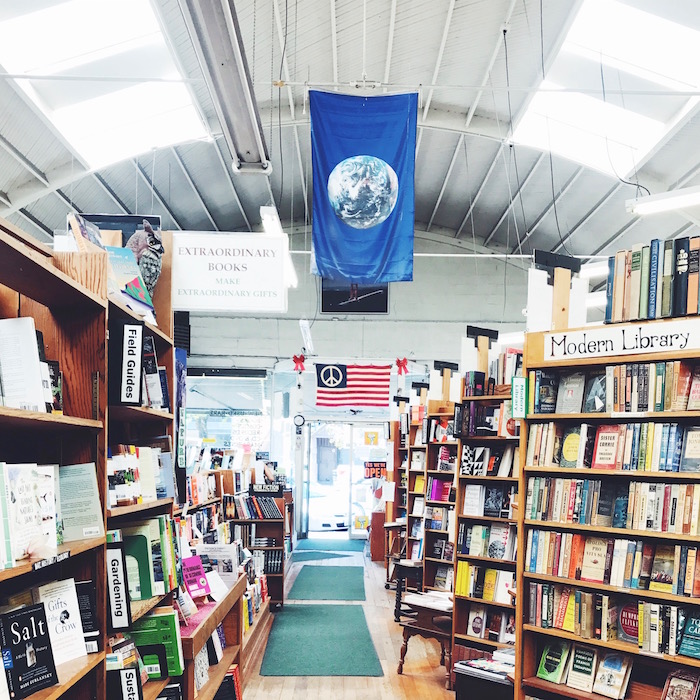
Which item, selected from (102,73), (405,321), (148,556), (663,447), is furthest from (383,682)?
(405,321)

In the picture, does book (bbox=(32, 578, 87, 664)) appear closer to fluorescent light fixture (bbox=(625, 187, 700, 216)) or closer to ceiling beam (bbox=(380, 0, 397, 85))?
fluorescent light fixture (bbox=(625, 187, 700, 216))

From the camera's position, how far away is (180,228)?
13.7 m

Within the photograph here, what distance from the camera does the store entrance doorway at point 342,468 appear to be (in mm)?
17438

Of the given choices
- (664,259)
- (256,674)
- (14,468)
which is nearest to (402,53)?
(664,259)

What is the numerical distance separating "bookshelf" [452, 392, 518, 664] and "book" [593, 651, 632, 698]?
2.00m

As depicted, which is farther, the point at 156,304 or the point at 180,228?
the point at 180,228

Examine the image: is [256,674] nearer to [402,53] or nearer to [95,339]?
[95,339]

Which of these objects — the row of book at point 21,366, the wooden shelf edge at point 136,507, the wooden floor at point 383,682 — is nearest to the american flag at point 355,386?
the wooden floor at point 383,682

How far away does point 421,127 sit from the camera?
10656 millimetres

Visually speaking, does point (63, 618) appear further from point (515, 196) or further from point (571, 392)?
point (515, 196)

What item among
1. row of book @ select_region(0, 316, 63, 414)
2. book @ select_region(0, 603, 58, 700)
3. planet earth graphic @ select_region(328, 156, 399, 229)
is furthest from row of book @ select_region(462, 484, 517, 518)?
row of book @ select_region(0, 316, 63, 414)

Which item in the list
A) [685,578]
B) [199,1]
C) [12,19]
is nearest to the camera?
[685,578]

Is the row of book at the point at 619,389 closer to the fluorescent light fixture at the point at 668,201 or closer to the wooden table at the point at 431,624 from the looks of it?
the fluorescent light fixture at the point at 668,201

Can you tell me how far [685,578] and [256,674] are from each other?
14.3 ft
